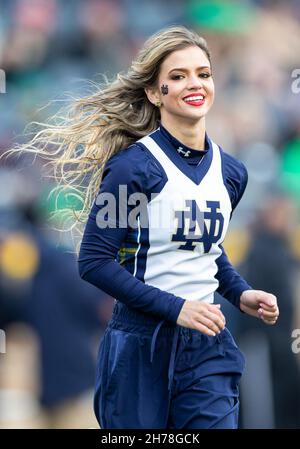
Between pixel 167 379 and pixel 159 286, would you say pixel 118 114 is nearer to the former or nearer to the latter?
pixel 159 286

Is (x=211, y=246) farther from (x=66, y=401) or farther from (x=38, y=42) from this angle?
(x=38, y=42)

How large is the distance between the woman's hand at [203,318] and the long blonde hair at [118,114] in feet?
2.86

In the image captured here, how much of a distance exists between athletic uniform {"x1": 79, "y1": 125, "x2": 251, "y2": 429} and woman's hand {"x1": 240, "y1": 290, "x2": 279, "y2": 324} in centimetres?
18

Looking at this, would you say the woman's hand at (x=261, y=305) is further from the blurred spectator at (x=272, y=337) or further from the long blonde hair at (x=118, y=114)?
the blurred spectator at (x=272, y=337)

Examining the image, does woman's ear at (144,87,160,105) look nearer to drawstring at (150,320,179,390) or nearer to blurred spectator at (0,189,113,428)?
drawstring at (150,320,179,390)

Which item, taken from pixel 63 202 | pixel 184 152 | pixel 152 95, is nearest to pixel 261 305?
pixel 184 152

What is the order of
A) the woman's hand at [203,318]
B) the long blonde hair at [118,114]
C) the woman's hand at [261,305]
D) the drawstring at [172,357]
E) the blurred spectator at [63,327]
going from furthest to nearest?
the blurred spectator at [63,327] < the long blonde hair at [118,114] < the woman's hand at [261,305] < the drawstring at [172,357] < the woman's hand at [203,318]

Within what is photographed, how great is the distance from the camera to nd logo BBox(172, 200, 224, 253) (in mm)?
3654

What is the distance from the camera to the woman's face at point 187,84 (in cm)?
376

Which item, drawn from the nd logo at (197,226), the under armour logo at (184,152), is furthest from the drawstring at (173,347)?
the under armour logo at (184,152)

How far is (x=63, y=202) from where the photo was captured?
5641mm

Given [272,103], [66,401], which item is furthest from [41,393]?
[272,103]

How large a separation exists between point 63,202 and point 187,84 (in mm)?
2038

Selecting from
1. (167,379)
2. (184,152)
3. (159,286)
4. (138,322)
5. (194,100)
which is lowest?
(167,379)
